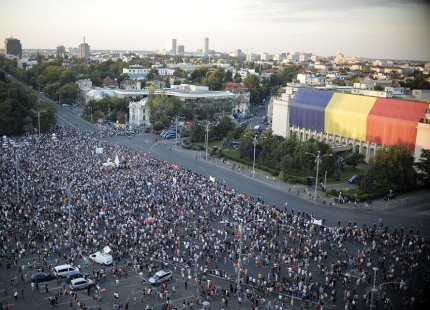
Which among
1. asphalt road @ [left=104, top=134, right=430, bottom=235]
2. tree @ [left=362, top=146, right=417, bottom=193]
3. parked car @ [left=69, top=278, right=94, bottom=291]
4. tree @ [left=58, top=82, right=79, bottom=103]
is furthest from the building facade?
parked car @ [left=69, top=278, right=94, bottom=291]

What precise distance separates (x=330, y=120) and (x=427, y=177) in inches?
678

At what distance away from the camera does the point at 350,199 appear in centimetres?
3397

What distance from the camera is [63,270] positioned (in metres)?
20.3

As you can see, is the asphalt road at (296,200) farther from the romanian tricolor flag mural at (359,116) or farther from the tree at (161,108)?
the tree at (161,108)

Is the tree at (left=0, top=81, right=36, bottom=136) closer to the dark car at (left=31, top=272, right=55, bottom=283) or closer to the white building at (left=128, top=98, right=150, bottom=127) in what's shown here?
the white building at (left=128, top=98, right=150, bottom=127)

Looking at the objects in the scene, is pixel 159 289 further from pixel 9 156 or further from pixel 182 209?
pixel 9 156

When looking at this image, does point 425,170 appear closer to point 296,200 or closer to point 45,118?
point 296,200

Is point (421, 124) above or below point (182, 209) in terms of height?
above

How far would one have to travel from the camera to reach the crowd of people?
795 inches

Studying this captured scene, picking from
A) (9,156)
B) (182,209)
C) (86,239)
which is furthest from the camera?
(9,156)

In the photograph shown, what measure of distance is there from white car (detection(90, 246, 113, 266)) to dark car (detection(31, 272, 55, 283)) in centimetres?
227

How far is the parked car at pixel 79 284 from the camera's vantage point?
19.4 meters

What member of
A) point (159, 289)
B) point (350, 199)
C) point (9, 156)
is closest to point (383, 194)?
point (350, 199)

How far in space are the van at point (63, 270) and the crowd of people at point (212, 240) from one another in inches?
58.7
